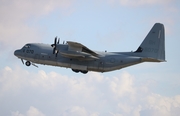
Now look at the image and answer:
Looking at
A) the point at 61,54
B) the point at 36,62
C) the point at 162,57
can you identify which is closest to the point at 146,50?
the point at 162,57

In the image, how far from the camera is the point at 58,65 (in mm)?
54406

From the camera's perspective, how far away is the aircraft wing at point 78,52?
51.2m

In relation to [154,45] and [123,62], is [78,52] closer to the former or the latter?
[123,62]

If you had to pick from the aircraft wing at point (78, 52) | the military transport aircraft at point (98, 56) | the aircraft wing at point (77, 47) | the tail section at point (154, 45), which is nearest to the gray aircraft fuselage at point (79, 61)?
the military transport aircraft at point (98, 56)

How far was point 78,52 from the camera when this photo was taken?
51500 millimetres

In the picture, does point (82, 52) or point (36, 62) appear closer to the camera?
point (82, 52)

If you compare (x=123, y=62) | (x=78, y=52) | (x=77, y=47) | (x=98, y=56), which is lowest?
(x=123, y=62)

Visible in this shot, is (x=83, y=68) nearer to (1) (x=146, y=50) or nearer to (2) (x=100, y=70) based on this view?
(2) (x=100, y=70)

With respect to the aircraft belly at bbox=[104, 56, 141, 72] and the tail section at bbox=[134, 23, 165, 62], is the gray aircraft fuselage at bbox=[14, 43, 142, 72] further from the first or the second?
the tail section at bbox=[134, 23, 165, 62]

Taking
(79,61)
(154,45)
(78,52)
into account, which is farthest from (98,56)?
(154,45)

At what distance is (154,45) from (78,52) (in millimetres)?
9621

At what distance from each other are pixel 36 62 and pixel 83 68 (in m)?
6.16

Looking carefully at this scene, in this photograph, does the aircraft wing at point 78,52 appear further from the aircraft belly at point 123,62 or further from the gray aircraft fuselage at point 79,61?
the aircraft belly at point 123,62

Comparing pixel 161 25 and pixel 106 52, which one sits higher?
pixel 161 25
